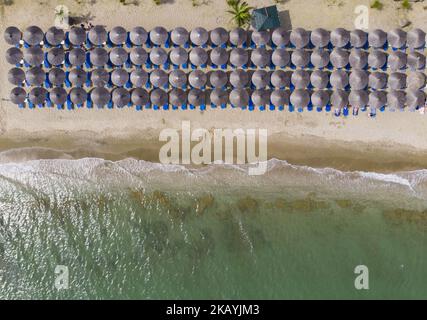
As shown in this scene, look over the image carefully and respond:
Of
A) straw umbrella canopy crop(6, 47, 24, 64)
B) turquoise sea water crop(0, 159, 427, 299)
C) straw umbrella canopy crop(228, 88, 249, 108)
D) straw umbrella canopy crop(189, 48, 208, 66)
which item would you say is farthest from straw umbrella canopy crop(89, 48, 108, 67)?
straw umbrella canopy crop(228, 88, 249, 108)

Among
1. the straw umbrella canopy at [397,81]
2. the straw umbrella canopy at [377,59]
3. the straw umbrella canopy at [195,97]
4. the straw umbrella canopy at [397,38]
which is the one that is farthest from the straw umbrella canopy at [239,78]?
the straw umbrella canopy at [397,38]

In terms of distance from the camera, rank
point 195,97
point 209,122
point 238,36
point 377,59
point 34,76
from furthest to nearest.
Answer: point 209,122 → point 195,97 → point 34,76 → point 238,36 → point 377,59

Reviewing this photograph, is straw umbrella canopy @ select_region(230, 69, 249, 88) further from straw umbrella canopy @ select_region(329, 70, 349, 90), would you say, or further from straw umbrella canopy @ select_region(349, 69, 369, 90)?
straw umbrella canopy @ select_region(349, 69, 369, 90)

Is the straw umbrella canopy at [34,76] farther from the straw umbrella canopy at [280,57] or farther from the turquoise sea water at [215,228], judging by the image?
the straw umbrella canopy at [280,57]

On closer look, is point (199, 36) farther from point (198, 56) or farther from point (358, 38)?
point (358, 38)

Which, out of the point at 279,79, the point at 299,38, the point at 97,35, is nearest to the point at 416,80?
the point at 299,38

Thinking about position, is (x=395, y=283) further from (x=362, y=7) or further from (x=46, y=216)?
(x=46, y=216)
